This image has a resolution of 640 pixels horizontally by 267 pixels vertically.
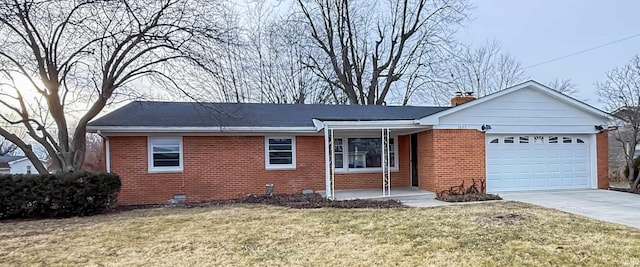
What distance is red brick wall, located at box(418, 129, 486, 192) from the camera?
40.2ft

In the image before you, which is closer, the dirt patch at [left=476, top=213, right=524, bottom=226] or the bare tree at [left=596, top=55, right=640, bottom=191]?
the dirt patch at [left=476, top=213, right=524, bottom=226]

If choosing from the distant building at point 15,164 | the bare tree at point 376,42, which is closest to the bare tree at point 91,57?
the bare tree at point 376,42

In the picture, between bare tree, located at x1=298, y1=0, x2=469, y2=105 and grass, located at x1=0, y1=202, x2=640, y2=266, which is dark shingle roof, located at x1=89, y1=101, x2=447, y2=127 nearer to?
grass, located at x1=0, y1=202, x2=640, y2=266

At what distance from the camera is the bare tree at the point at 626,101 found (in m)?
13.1

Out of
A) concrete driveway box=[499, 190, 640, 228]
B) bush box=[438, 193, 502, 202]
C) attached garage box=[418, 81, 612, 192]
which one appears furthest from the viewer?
attached garage box=[418, 81, 612, 192]

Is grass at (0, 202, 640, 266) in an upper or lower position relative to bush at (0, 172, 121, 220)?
lower

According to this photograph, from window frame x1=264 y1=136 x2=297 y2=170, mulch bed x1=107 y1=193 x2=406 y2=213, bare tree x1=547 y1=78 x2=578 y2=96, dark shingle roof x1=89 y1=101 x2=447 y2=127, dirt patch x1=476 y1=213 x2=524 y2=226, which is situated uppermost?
bare tree x1=547 y1=78 x2=578 y2=96

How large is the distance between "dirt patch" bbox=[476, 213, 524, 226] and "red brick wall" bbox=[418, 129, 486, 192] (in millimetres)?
3833

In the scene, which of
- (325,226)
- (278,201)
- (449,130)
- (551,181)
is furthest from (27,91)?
(551,181)

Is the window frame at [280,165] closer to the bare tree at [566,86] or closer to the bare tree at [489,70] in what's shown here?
the bare tree at [489,70]

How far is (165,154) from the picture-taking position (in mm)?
12734

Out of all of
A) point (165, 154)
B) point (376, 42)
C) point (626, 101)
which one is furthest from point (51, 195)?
point (376, 42)

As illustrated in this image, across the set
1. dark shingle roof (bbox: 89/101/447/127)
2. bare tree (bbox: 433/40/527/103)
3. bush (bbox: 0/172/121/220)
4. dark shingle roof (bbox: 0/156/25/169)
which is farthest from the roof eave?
dark shingle roof (bbox: 0/156/25/169)

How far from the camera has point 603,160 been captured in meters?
13.4
